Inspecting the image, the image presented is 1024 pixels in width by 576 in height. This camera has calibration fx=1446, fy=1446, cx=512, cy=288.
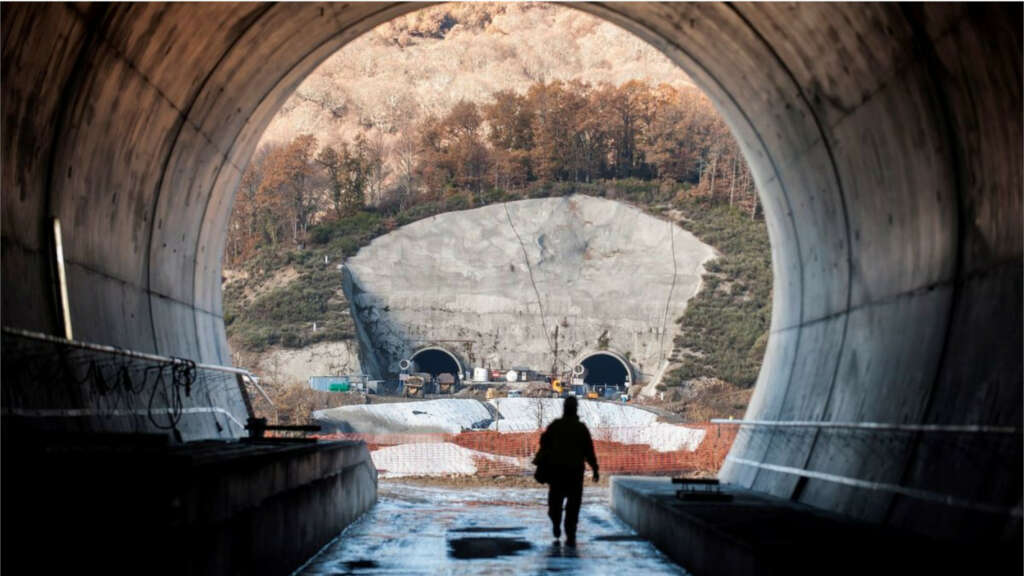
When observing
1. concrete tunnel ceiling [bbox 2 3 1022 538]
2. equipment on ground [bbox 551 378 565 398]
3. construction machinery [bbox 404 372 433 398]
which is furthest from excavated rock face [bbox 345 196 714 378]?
concrete tunnel ceiling [bbox 2 3 1022 538]

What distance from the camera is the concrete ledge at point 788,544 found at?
780 centimetres

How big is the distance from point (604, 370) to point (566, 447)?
7155 cm

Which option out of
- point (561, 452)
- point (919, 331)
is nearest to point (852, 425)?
point (919, 331)

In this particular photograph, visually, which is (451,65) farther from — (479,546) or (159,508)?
(159,508)

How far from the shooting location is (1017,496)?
8750 mm

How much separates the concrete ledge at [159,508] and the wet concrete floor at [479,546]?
1.87 feet

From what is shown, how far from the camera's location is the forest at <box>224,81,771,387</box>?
82.3 m

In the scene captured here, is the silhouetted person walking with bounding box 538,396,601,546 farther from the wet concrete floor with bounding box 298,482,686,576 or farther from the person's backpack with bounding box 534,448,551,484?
the wet concrete floor with bounding box 298,482,686,576

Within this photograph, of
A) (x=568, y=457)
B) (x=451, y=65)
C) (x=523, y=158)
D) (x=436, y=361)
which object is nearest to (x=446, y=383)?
(x=436, y=361)

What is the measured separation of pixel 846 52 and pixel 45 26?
672 cm

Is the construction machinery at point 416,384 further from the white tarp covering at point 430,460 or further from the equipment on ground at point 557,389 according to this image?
the white tarp covering at point 430,460

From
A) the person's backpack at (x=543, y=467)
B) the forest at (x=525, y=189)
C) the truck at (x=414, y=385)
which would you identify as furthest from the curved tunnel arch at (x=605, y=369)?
the person's backpack at (x=543, y=467)

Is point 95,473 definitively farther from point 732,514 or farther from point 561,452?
point 561,452

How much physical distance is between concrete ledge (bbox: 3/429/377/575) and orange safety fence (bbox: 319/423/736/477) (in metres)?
24.9
